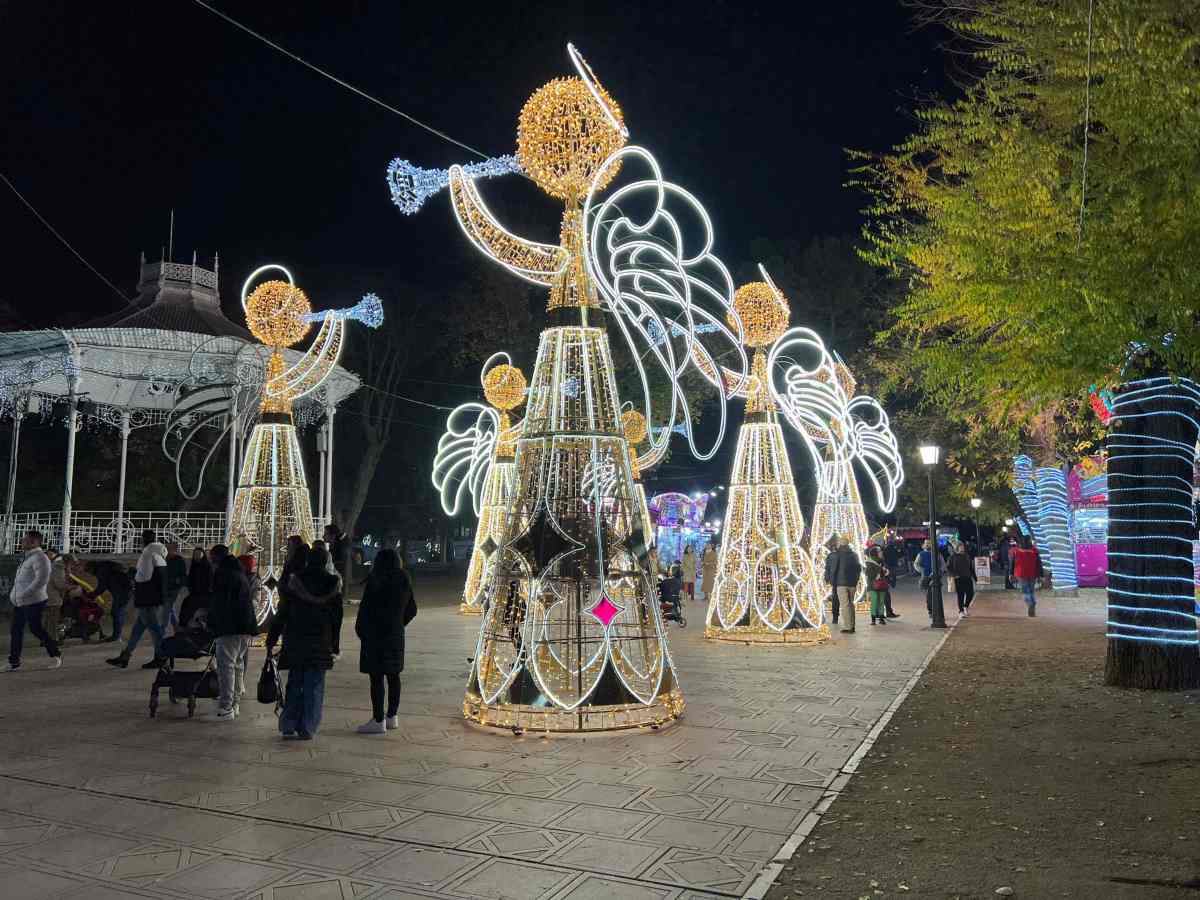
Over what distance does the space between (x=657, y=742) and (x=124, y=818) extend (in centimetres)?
357

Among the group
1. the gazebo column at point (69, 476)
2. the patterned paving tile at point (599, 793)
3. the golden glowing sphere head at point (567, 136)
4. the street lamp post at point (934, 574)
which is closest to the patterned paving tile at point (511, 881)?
the patterned paving tile at point (599, 793)

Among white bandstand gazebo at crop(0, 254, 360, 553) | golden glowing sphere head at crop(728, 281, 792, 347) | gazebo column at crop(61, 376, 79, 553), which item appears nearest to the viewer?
golden glowing sphere head at crop(728, 281, 792, 347)

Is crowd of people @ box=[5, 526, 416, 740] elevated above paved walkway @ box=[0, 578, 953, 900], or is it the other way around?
crowd of people @ box=[5, 526, 416, 740]

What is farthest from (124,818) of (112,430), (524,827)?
(112,430)

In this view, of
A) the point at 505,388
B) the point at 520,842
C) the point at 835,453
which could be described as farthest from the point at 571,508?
the point at 835,453

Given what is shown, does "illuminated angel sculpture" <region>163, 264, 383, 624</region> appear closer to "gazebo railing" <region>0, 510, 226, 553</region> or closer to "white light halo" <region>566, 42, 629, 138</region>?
"white light halo" <region>566, 42, 629, 138</region>

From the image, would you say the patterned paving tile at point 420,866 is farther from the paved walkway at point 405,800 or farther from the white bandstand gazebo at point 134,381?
the white bandstand gazebo at point 134,381

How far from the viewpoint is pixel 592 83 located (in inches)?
302

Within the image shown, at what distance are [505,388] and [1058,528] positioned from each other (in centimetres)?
1857

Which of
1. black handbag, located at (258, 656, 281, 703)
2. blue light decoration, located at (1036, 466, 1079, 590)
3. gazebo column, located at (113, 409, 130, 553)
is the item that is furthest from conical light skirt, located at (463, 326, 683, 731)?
blue light decoration, located at (1036, 466, 1079, 590)

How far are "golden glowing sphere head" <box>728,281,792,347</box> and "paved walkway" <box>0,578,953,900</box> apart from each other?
6264 mm

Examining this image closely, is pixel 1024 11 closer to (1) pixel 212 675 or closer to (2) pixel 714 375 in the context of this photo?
(2) pixel 714 375

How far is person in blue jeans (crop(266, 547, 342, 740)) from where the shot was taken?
22.4 feet

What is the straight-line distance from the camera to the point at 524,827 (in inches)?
182
